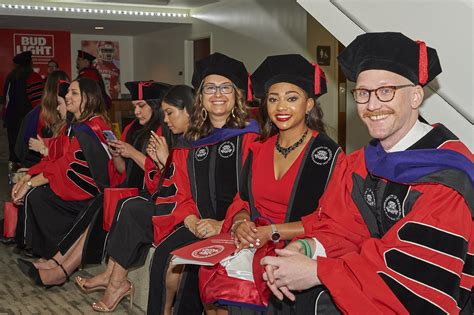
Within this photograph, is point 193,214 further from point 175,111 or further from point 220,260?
point 220,260

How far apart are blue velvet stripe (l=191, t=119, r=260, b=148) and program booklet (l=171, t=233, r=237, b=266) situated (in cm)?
84

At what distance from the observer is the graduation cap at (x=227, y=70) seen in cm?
376

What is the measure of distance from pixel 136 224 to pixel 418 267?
2.52 meters

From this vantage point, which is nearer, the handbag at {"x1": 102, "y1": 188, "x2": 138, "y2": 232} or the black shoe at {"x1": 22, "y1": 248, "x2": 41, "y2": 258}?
the handbag at {"x1": 102, "y1": 188, "x2": 138, "y2": 232}

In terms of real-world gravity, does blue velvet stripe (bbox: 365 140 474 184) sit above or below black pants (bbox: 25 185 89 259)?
above

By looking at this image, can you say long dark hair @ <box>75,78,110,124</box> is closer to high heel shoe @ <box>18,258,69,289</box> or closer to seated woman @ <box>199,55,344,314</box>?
high heel shoe @ <box>18,258,69,289</box>

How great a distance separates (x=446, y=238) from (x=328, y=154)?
3.82 ft

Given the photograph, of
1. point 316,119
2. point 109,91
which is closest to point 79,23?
point 109,91

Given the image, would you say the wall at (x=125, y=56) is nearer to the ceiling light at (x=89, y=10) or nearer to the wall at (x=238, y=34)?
the wall at (x=238, y=34)

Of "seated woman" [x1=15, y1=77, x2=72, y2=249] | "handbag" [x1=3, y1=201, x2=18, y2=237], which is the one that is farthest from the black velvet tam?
"handbag" [x1=3, y1=201, x2=18, y2=237]

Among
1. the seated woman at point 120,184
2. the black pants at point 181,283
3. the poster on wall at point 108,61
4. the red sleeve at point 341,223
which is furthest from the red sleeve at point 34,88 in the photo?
the poster on wall at point 108,61

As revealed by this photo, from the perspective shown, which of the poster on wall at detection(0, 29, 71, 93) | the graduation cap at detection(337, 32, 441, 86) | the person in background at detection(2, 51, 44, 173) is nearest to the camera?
the graduation cap at detection(337, 32, 441, 86)

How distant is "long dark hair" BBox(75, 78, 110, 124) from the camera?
17.5 ft

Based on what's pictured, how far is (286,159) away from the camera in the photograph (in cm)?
328
